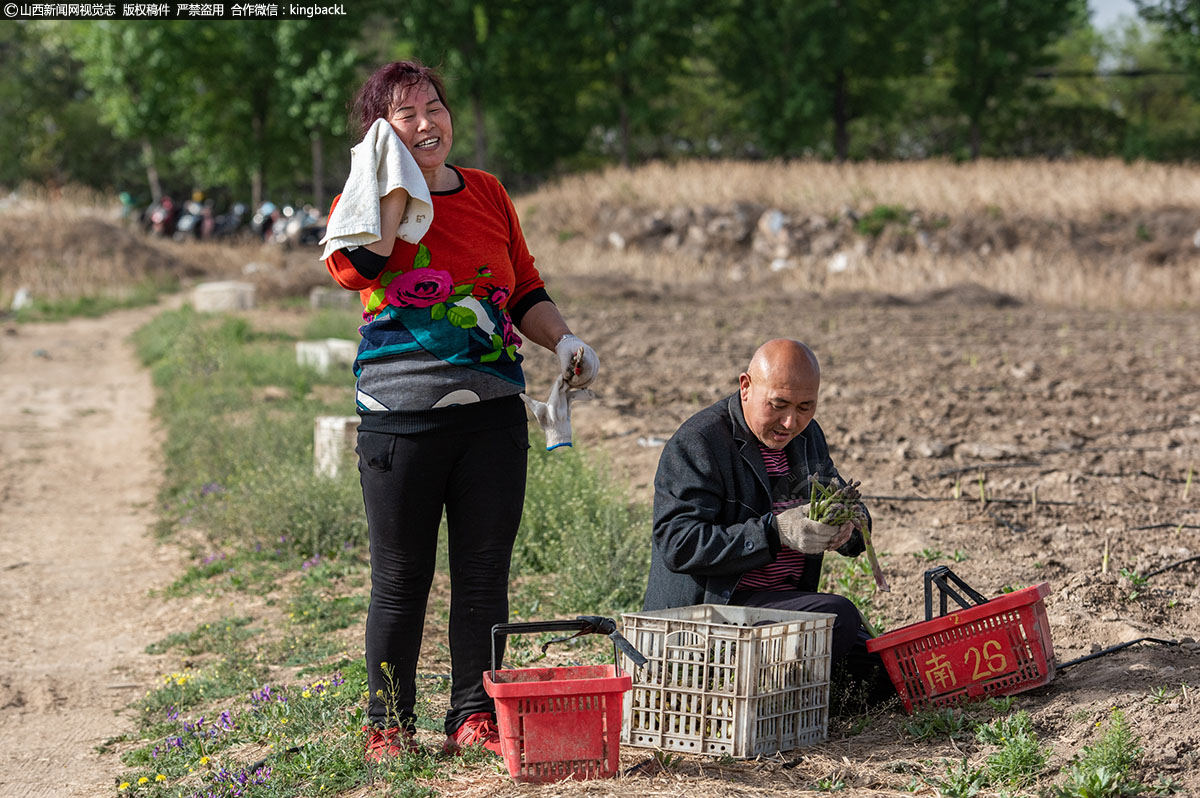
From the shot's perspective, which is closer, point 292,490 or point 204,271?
point 292,490

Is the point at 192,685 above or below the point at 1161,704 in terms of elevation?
below

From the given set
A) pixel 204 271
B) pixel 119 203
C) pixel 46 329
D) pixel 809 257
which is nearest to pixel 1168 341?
pixel 809 257

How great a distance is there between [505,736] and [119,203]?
29853 mm

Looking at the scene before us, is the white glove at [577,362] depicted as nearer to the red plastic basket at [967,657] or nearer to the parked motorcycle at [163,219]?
the red plastic basket at [967,657]

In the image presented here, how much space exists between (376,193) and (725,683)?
1.58m

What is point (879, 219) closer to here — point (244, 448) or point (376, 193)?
point (244, 448)

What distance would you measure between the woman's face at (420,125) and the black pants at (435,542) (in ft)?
2.45

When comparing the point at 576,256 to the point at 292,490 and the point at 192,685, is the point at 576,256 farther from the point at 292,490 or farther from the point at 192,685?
the point at 192,685

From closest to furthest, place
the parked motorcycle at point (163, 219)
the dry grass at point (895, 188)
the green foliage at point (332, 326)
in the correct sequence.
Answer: the green foliage at point (332, 326) → the dry grass at point (895, 188) → the parked motorcycle at point (163, 219)

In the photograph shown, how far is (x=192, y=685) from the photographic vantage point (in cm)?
450

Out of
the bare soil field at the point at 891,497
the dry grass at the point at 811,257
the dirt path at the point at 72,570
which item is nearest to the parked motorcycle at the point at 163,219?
the dry grass at the point at 811,257

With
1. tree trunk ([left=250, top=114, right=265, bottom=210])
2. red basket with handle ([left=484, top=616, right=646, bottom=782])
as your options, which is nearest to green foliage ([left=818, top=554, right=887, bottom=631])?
red basket with handle ([left=484, top=616, right=646, bottom=782])

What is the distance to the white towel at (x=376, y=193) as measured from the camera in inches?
117

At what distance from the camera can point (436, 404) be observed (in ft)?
10.3
